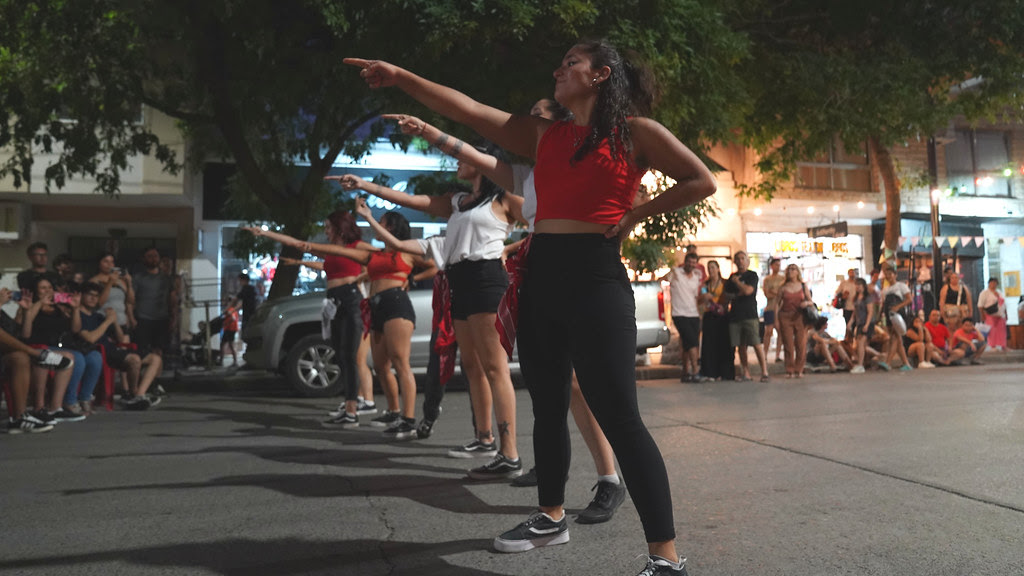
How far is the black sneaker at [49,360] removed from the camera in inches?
312

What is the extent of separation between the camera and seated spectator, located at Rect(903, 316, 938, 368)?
15.3m

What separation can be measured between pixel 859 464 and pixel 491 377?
2092mm

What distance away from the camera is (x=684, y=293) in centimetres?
1253

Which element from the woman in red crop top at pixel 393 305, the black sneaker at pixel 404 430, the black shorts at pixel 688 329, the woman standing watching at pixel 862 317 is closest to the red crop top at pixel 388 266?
the woman in red crop top at pixel 393 305

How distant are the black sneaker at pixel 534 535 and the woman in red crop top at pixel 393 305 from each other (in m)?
3.39

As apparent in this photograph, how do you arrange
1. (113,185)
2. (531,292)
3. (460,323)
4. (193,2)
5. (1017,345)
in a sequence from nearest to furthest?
(531,292), (460,323), (193,2), (113,185), (1017,345)

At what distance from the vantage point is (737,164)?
2156cm

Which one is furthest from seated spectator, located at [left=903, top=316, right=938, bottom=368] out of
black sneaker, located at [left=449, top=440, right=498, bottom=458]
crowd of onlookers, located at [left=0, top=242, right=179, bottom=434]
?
crowd of onlookers, located at [left=0, top=242, right=179, bottom=434]

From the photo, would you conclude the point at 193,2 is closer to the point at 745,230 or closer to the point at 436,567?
the point at 436,567

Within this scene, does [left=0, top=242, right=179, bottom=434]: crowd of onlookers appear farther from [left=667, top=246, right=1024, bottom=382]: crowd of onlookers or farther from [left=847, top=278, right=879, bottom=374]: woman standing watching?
[left=847, top=278, right=879, bottom=374]: woman standing watching

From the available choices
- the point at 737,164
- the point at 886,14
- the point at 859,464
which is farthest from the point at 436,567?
the point at 737,164

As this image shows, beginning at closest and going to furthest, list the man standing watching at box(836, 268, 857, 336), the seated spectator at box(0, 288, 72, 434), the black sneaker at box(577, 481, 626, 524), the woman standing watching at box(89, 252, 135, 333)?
the black sneaker at box(577, 481, 626, 524)
the seated spectator at box(0, 288, 72, 434)
the woman standing watching at box(89, 252, 135, 333)
the man standing watching at box(836, 268, 857, 336)

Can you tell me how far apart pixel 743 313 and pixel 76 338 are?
344 inches

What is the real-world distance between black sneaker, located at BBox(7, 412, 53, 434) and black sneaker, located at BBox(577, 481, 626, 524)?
6.09 m
